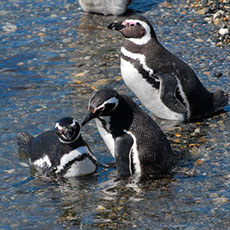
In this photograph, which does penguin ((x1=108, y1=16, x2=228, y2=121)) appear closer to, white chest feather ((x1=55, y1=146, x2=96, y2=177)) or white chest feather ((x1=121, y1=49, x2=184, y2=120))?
white chest feather ((x1=121, y1=49, x2=184, y2=120))

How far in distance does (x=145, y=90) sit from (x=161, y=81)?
0.82 ft

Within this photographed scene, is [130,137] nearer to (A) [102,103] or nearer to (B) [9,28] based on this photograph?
(A) [102,103]

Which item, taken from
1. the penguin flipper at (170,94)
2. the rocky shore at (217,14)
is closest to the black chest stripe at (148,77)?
the penguin flipper at (170,94)

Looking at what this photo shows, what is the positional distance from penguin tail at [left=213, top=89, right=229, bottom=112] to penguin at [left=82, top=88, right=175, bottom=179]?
4.58 ft

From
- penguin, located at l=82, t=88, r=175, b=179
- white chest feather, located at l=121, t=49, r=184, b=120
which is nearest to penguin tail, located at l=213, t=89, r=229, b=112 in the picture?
white chest feather, located at l=121, t=49, r=184, b=120

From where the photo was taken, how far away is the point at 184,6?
10.2m

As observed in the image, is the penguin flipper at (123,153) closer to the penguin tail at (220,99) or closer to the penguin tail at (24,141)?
the penguin tail at (24,141)

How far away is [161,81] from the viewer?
247 inches

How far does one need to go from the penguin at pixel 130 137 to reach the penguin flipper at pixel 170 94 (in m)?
0.85

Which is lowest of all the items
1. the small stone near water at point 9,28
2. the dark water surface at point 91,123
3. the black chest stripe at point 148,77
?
the small stone near water at point 9,28

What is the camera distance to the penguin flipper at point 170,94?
622cm

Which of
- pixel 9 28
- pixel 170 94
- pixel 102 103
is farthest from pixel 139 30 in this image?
pixel 9 28

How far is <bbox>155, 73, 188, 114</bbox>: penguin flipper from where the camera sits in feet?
20.4

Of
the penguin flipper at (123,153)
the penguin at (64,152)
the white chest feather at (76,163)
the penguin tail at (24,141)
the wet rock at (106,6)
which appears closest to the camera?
the penguin flipper at (123,153)
